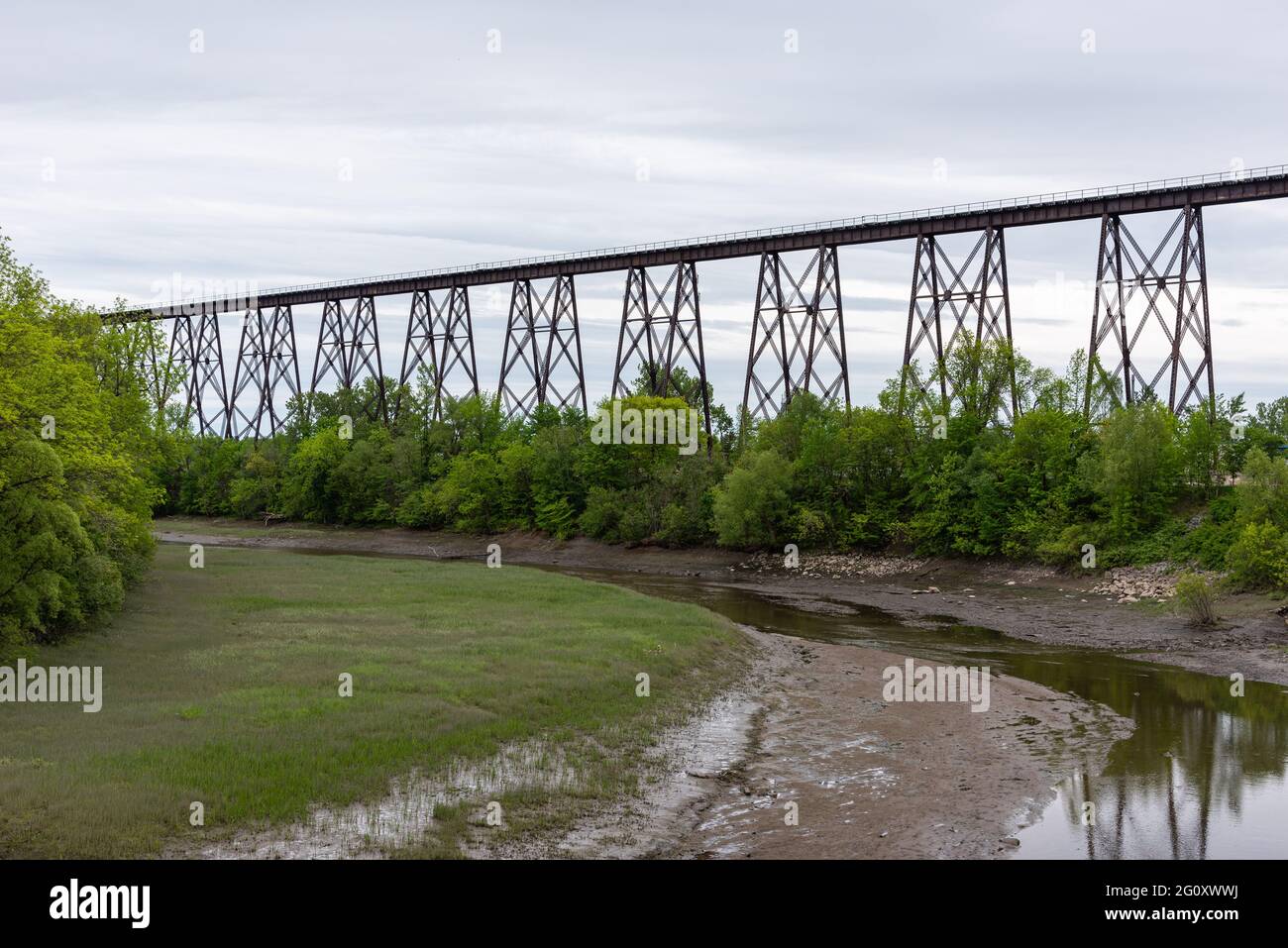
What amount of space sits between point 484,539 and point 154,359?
31.7 metres

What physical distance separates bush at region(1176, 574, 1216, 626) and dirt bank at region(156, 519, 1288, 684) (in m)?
0.34

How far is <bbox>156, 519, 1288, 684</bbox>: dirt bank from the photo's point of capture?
26750 millimetres

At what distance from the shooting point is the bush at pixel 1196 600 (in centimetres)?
2836

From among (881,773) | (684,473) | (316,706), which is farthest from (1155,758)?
(684,473)

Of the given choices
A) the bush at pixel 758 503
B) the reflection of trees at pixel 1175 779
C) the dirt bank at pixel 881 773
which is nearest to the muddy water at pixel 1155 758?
the reflection of trees at pixel 1175 779

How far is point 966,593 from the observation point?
38.5 m

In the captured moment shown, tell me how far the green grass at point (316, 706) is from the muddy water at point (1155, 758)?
5347mm

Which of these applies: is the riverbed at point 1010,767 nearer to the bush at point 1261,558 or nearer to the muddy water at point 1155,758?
the muddy water at point 1155,758

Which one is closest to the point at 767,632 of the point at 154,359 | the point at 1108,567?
the point at 1108,567

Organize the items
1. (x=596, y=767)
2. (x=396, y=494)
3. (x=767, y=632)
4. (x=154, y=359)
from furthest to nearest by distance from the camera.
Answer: (x=396, y=494) → (x=154, y=359) → (x=767, y=632) → (x=596, y=767)

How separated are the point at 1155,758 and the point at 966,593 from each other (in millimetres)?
23149

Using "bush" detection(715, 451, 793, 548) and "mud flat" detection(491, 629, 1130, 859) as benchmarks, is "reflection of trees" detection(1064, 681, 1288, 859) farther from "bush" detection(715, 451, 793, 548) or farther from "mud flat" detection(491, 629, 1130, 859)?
"bush" detection(715, 451, 793, 548)
